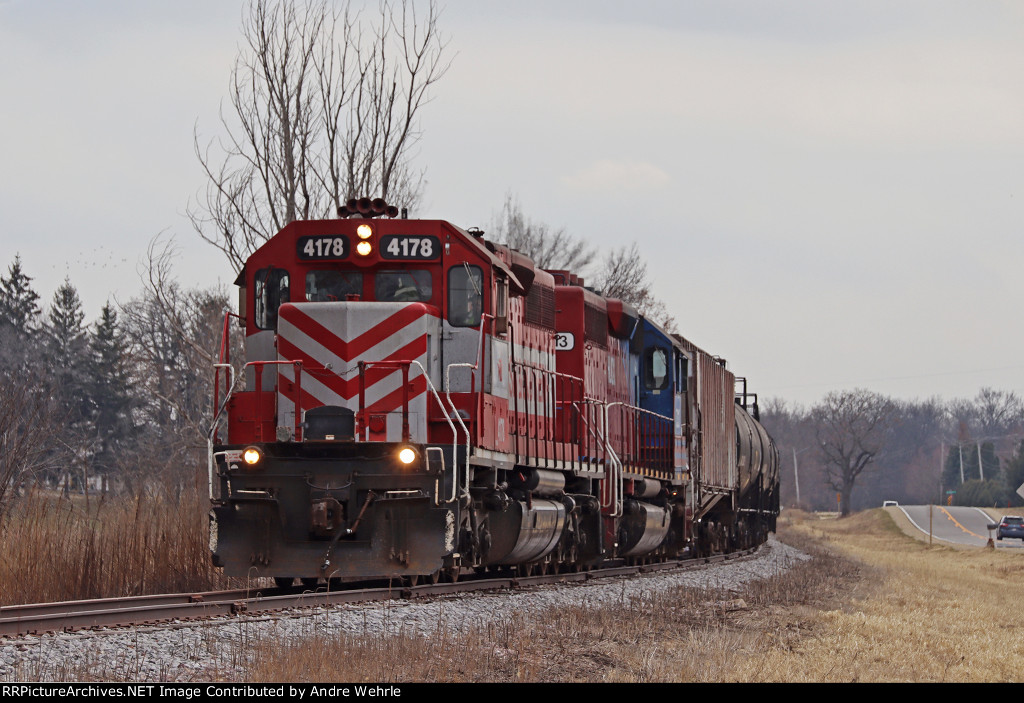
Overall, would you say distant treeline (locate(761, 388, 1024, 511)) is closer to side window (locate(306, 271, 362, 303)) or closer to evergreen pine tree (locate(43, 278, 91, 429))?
evergreen pine tree (locate(43, 278, 91, 429))

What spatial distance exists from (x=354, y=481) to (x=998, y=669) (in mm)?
5937

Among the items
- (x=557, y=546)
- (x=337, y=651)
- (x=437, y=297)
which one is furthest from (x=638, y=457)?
(x=337, y=651)

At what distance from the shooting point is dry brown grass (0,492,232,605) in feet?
39.6

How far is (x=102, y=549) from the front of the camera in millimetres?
13188

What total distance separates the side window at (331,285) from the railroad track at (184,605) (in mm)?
2948

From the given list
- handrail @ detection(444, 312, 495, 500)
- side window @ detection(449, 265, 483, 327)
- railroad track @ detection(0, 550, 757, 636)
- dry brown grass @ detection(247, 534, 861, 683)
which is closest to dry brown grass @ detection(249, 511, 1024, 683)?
dry brown grass @ detection(247, 534, 861, 683)

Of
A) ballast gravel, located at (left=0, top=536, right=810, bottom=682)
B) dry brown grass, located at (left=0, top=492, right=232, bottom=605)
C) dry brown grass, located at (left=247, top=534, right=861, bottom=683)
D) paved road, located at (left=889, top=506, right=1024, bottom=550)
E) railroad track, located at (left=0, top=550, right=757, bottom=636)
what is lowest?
paved road, located at (left=889, top=506, right=1024, bottom=550)

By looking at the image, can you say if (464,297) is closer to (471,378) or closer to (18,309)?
(471,378)

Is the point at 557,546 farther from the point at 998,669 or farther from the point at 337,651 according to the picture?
the point at 337,651

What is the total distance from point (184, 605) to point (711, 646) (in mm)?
4323

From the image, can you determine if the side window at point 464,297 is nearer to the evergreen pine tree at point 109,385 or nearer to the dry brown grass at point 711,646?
the dry brown grass at point 711,646

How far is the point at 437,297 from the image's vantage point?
12953mm

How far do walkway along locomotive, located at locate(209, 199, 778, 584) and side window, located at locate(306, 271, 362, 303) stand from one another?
→ 1 cm

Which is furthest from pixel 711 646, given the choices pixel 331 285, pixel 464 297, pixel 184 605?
pixel 331 285
